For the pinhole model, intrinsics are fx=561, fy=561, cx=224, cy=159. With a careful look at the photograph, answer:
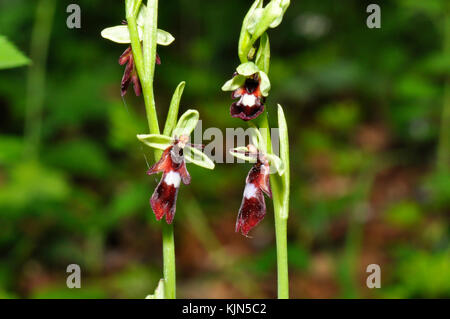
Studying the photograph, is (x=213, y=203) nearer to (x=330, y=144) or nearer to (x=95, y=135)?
(x=95, y=135)

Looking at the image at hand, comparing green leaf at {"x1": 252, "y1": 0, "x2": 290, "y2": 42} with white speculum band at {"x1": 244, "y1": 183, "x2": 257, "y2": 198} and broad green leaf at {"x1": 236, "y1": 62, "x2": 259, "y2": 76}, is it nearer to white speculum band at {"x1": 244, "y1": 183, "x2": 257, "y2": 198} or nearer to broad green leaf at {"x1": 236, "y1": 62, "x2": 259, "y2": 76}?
broad green leaf at {"x1": 236, "y1": 62, "x2": 259, "y2": 76}

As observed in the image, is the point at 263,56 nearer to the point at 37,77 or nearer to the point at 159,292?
the point at 159,292

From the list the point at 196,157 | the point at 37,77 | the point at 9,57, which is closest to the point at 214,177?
the point at 37,77

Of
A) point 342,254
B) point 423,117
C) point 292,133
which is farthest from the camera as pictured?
point 292,133

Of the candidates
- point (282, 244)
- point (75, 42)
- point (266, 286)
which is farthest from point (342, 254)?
point (75, 42)

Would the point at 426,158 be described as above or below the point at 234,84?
above

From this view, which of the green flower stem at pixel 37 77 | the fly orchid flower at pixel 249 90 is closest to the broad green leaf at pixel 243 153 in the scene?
the fly orchid flower at pixel 249 90

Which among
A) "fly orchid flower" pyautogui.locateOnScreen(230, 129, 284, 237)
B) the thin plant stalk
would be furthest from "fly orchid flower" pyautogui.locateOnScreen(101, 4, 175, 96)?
the thin plant stalk

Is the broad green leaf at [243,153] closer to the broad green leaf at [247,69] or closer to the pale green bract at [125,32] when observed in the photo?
the broad green leaf at [247,69]
